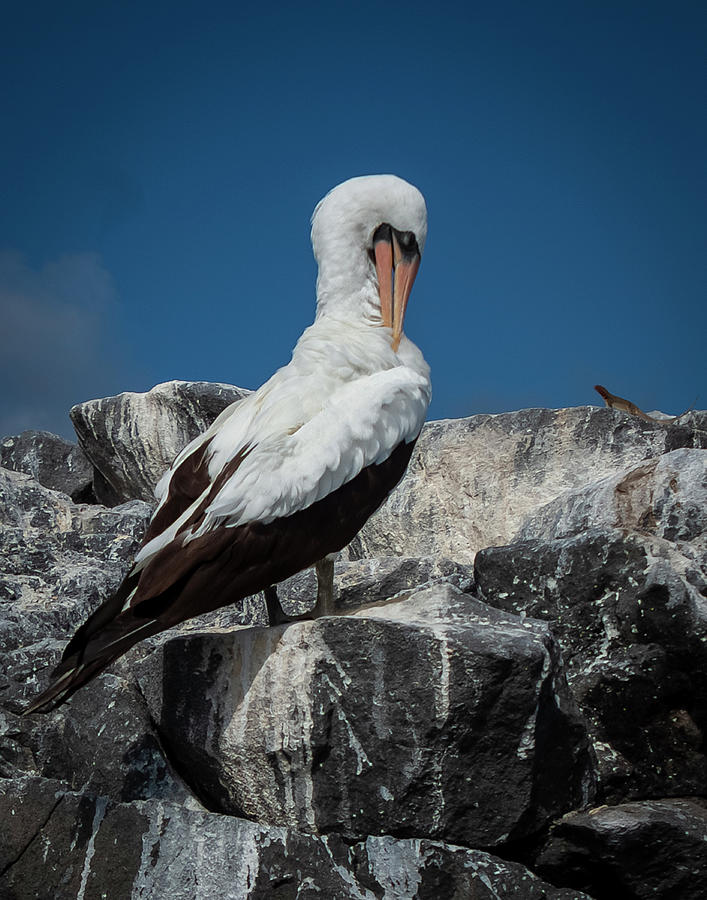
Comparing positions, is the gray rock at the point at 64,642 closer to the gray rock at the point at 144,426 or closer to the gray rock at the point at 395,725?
the gray rock at the point at 395,725

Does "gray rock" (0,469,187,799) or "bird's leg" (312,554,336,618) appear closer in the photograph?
"gray rock" (0,469,187,799)

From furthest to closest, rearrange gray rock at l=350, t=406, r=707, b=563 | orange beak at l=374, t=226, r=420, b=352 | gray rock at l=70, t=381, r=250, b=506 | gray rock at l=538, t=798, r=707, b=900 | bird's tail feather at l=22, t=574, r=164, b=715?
gray rock at l=70, t=381, r=250, b=506 < gray rock at l=350, t=406, r=707, b=563 < orange beak at l=374, t=226, r=420, b=352 < gray rock at l=538, t=798, r=707, b=900 < bird's tail feather at l=22, t=574, r=164, b=715

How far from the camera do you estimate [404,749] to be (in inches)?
131

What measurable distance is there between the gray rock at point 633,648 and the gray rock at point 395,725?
1.43 feet

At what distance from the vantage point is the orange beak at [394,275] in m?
4.55

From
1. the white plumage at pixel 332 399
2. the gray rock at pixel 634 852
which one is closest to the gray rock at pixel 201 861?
the gray rock at pixel 634 852

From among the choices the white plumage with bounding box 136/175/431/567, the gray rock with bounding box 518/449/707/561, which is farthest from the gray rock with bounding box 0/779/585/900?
the gray rock with bounding box 518/449/707/561

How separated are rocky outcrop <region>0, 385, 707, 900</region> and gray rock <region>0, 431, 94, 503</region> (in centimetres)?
508

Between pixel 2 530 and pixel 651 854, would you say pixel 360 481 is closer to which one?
pixel 651 854

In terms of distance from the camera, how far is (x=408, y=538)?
7.67 metres

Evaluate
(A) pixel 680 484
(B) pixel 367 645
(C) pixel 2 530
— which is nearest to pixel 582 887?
(B) pixel 367 645

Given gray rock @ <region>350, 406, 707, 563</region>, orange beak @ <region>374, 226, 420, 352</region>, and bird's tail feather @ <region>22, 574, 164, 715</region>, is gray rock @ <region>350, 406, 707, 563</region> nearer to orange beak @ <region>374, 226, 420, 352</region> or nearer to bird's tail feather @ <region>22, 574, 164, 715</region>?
orange beak @ <region>374, 226, 420, 352</region>

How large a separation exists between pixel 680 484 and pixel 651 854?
7.77ft

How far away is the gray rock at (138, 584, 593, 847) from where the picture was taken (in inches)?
130
